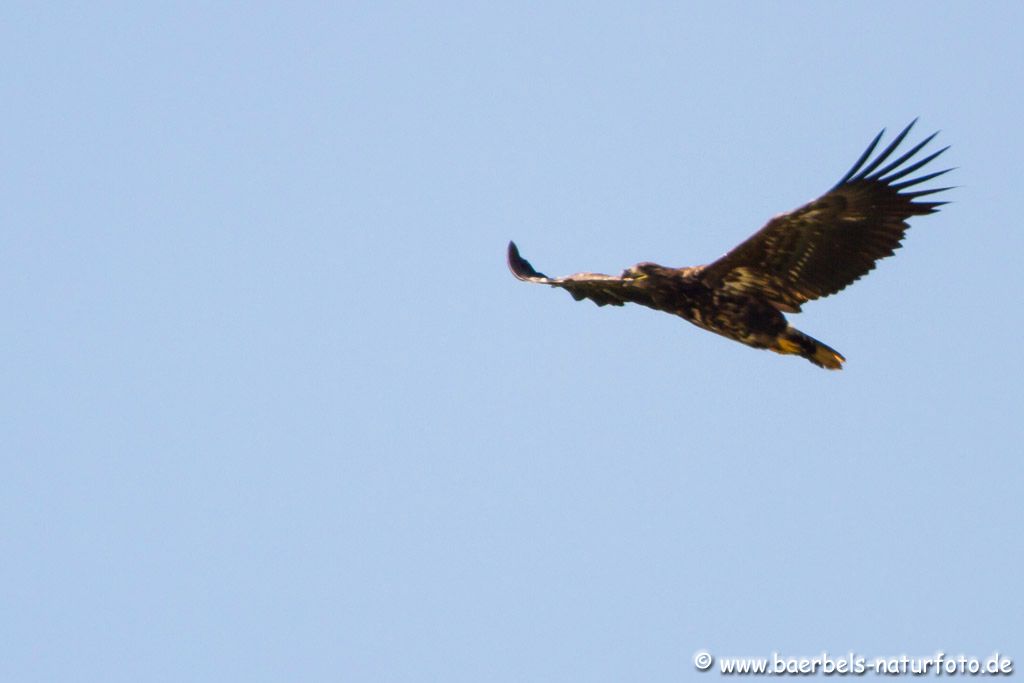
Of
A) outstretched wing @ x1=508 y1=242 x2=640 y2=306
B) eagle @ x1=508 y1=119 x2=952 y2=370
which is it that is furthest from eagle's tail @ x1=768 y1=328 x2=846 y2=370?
outstretched wing @ x1=508 y1=242 x2=640 y2=306

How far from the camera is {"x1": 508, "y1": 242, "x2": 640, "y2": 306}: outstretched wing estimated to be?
1451 cm

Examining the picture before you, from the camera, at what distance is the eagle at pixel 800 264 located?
1352cm

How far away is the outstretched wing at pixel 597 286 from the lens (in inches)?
571

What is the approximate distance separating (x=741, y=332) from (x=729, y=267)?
0.62m

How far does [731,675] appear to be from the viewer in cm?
1348

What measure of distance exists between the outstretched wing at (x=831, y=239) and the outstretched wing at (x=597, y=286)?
103 cm

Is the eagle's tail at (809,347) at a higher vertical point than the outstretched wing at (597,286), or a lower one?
lower

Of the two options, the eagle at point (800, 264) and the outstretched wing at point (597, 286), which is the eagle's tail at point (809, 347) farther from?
the outstretched wing at point (597, 286)

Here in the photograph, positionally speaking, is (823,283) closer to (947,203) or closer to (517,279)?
(947,203)

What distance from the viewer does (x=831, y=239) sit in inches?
540

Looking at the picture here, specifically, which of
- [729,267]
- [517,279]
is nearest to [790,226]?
[729,267]

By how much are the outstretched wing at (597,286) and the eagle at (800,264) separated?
44cm

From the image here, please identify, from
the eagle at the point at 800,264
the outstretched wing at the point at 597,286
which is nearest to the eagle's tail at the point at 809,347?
the eagle at the point at 800,264

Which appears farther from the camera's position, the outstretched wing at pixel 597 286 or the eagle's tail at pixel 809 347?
the outstretched wing at pixel 597 286
